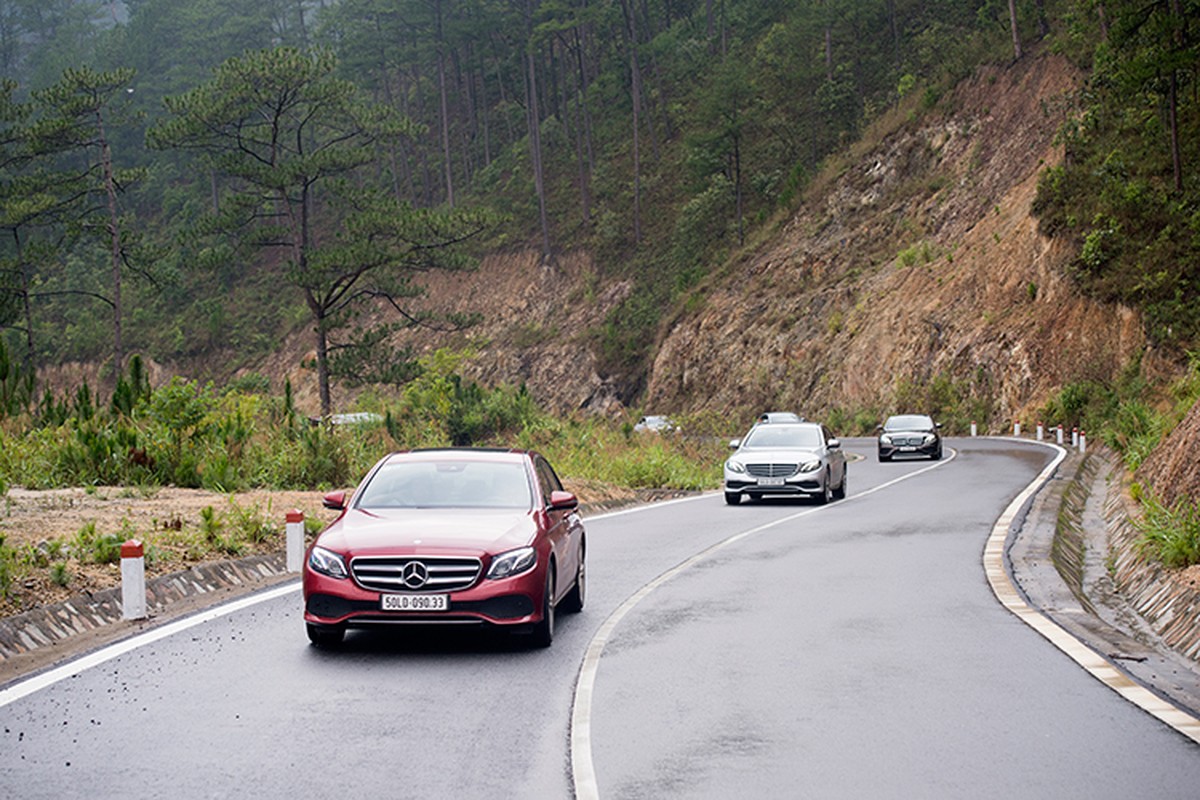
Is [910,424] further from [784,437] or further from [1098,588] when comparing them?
[1098,588]

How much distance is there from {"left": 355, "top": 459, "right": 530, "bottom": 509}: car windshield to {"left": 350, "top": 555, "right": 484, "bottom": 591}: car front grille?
122 centimetres

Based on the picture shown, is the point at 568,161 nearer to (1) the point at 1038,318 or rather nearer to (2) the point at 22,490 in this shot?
(1) the point at 1038,318

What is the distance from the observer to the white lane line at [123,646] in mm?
8055

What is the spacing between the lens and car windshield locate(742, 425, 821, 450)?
2516 centimetres

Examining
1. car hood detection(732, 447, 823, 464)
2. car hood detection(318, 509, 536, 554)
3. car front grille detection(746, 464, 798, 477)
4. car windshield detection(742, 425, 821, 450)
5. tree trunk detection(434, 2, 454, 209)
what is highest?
tree trunk detection(434, 2, 454, 209)

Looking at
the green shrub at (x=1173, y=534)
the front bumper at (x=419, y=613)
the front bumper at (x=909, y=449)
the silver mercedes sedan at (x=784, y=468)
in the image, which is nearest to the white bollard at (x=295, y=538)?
the front bumper at (x=419, y=613)

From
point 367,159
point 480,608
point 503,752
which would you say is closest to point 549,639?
point 480,608

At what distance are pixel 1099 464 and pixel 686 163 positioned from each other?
1870 inches

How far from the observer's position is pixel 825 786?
19.1 feet

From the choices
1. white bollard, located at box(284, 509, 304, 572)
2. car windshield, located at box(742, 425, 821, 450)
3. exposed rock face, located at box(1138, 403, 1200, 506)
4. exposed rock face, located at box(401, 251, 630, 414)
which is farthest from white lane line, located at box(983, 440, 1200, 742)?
exposed rock face, located at box(401, 251, 630, 414)

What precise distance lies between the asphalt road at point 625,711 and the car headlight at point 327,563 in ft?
1.97

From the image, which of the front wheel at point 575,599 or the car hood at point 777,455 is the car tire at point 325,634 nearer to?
the front wheel at point 575,599

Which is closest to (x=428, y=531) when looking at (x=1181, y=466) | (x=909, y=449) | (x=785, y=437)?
(x=1181, y=466)

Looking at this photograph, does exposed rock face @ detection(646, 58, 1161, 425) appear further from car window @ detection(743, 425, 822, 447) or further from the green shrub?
the green shrub
